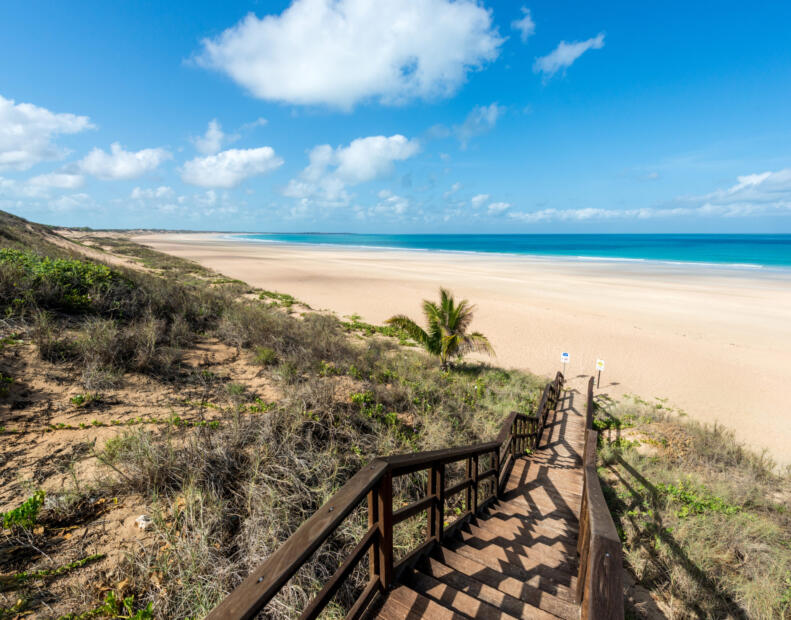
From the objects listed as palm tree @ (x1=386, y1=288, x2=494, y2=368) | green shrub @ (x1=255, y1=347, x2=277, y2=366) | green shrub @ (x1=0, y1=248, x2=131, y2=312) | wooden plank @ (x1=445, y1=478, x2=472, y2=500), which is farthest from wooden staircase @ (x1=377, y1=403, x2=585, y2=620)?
green shrub @ (x1=0, y1=248, x2=131, y2=312)

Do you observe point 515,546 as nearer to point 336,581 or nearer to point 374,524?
point 374,524

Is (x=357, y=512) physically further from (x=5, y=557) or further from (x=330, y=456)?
(x=5, y=557)

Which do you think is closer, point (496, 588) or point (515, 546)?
point (496, 588)

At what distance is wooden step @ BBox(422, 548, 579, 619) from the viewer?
2635 millimetres

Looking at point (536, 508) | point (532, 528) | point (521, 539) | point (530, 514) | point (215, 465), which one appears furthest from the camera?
point (536, 508)

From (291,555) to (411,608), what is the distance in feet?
4.55

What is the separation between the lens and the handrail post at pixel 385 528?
2.23 metres

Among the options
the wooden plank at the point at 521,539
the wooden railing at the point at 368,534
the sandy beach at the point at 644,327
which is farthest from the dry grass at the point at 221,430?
the sandy beach at the point at 644,327

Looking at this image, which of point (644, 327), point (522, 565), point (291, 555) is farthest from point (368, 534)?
point (644, 327)

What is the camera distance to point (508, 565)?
3.34 m

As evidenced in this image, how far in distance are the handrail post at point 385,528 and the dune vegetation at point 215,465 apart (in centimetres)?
76

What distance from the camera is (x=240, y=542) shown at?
9.53ft

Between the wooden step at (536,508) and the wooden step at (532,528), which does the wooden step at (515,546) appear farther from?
the wooden step at (536,508)

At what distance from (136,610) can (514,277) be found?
3825 cm
